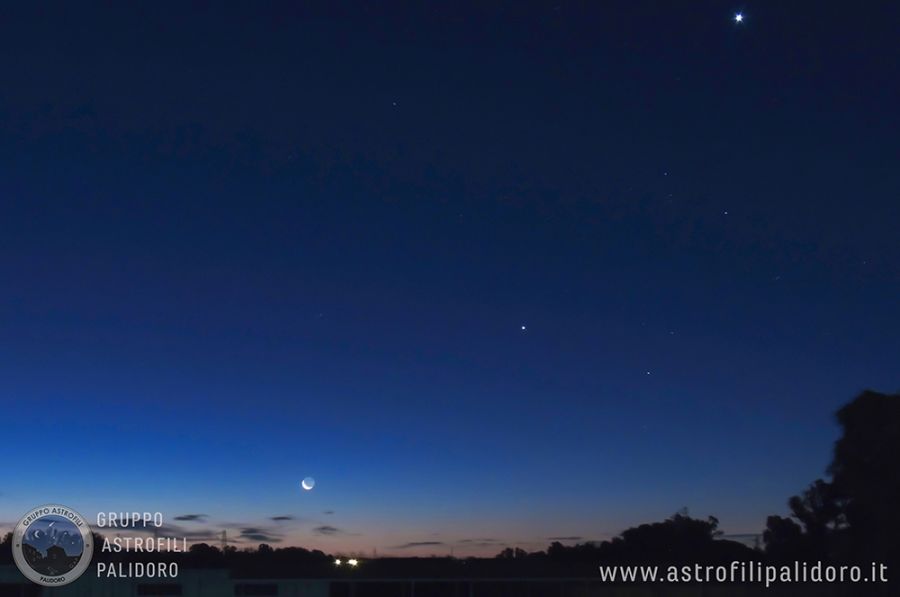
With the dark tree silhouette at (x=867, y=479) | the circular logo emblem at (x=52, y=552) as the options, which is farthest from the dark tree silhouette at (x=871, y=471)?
the circular logo emblem at (x=52, y=552)

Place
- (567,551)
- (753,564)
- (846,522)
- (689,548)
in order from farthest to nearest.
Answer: (567,551)
(689,548)
(753,564)
(846,522)

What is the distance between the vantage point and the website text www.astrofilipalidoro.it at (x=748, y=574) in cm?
3428

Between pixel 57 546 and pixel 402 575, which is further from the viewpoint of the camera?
pixel 402 575

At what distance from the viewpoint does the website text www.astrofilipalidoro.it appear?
112 feet

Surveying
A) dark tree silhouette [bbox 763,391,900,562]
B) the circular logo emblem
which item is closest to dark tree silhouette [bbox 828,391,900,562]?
dark tree silhouette [bbox 763,391,900,562]

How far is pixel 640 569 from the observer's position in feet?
133

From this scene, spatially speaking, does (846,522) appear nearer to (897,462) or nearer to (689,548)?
(897,462)

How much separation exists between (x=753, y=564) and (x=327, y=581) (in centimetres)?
2057

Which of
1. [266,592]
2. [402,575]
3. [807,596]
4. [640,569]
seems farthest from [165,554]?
[807,596]

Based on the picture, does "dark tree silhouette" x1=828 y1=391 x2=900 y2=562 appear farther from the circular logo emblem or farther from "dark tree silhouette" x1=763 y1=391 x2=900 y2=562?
the circular logo emblem

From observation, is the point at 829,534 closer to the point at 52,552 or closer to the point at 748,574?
the point at 748,574

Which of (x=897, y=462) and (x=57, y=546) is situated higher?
(x=897, y=462)

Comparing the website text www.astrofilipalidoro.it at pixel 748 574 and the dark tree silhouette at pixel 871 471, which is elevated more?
the dark tree silhouette at pixel 871 471

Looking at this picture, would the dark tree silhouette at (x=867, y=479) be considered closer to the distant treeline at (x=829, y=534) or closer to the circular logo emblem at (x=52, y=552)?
the distant treeline at (x=829, y=534)
